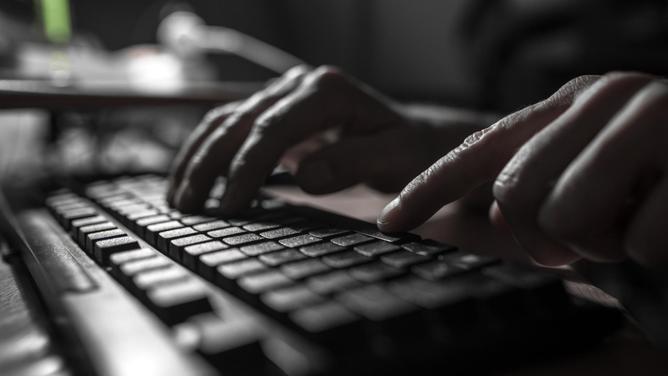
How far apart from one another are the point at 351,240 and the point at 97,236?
169 mm

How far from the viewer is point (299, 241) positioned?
1.10ft

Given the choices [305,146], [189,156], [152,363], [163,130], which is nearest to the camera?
[152,363]

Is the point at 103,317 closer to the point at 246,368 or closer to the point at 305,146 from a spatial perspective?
the point at 246,368

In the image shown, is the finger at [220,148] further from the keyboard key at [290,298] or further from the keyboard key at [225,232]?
the keyboard key at [290,298]

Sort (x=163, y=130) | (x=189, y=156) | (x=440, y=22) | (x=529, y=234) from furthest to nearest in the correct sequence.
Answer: (x=163, y=130) < (x=440, y=22) < (x=189, y=156) < (x=529, y=234)

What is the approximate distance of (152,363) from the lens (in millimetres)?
210

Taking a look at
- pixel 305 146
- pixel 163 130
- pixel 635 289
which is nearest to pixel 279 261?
pixel 305 146

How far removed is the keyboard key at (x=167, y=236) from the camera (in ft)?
1.14

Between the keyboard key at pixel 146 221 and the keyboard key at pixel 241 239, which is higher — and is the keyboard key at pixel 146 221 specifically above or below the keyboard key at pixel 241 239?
below

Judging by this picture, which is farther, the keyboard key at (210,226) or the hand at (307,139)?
the hand at (307,139)

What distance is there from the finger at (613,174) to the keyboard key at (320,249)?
12cm

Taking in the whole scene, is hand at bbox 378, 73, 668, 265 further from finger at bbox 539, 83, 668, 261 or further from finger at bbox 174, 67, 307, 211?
finger at bbox 174, 67, 307, 211

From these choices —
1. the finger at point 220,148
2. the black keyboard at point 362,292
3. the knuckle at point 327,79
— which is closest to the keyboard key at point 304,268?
the black keyboard at point 362,292

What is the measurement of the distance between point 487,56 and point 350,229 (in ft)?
2.57
